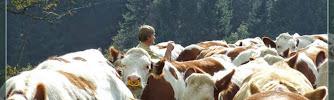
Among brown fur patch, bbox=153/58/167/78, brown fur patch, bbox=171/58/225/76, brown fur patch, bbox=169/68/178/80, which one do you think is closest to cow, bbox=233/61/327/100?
brown fur patch, bbox=153/58/167/78

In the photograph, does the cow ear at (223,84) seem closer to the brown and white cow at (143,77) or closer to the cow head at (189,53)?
the brown and white cow at (143,77)

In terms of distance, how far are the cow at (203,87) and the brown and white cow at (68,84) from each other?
1073 mm

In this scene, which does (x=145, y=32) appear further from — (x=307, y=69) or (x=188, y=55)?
(x=188, y=55)

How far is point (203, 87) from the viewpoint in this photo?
17.8ft

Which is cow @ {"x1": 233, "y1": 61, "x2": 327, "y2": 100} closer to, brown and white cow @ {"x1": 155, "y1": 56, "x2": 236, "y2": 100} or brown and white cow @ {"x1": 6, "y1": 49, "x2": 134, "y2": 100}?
brown and white cow @ {"x1": 6, "y1": 49, "x2": 134, "y2": 100}

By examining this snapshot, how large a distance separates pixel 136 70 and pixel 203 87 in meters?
1.14

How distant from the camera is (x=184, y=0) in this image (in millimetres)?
71312

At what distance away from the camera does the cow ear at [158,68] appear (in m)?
6.47

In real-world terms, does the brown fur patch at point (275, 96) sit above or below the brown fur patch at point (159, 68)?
above

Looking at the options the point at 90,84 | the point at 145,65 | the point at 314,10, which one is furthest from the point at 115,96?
the point at 314,10

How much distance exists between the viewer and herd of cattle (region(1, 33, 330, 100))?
3.17 m

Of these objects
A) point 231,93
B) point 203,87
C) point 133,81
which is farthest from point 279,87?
point 133,81

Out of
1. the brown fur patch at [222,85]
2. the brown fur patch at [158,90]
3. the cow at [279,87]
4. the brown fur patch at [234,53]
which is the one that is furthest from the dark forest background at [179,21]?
the cow at [279,87]

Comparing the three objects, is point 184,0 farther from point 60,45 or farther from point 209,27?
point 60,45
